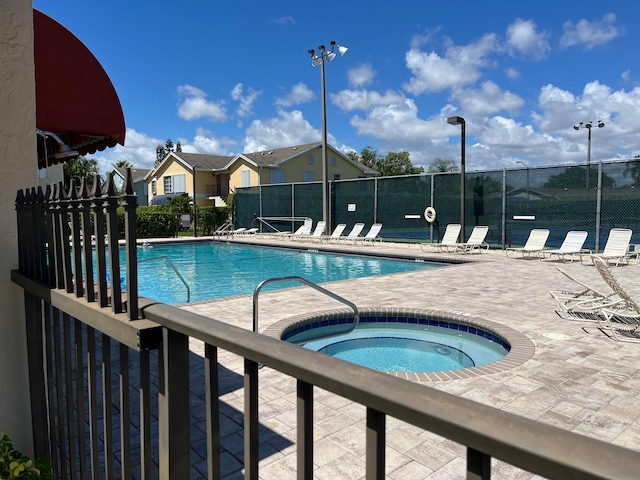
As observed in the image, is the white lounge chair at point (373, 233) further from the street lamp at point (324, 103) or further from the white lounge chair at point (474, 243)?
the white lounge chair at point (474, 243)

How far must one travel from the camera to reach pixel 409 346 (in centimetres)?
642

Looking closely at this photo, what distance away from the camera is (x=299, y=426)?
1090 millimetres

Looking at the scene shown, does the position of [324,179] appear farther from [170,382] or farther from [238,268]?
[170,382]

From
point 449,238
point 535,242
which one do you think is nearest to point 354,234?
point 449,238

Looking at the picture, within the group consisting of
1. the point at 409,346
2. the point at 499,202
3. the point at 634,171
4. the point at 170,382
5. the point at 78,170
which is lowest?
the point at 409,346

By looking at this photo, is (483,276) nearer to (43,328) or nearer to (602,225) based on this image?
(602,225)

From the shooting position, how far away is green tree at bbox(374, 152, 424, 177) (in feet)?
236

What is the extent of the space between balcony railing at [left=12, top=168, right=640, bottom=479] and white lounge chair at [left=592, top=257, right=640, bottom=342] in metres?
4.91

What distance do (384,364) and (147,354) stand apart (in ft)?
15.5

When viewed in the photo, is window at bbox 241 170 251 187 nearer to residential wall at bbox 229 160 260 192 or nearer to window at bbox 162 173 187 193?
residential wall at bbox 229 160 260 192

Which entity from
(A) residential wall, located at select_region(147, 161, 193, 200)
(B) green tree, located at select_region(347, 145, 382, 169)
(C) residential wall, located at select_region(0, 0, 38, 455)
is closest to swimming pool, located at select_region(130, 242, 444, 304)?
(C) residential wall, located at select_region(0, 0, 38, 455)

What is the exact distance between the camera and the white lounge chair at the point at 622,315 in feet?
18.3

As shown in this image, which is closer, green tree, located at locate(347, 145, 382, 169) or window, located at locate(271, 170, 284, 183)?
window, located at locate(271, 170, 284, 183)

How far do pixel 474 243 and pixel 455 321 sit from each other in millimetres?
9719
